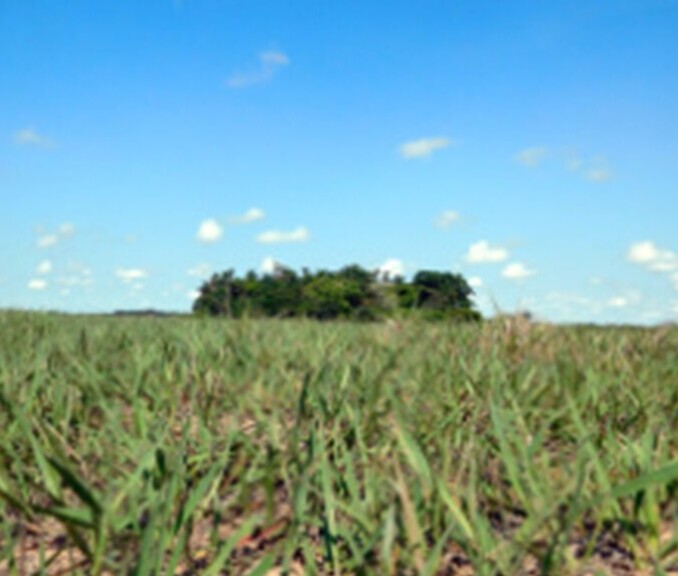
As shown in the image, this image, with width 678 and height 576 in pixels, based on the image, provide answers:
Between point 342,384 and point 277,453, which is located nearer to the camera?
point 277,453

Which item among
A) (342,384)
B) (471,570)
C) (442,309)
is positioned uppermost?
(442,309)

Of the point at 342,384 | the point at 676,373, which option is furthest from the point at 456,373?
the point at 676,373

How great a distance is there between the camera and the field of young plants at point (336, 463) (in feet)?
4.49

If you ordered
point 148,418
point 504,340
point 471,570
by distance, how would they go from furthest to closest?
1. point 504,340
2. point 148,418
3. point 471,570

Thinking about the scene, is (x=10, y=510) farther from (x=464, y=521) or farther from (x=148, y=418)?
(x=464, y=521)

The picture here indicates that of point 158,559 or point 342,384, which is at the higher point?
point 342,384

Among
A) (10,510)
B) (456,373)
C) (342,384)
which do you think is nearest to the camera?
(10,510)

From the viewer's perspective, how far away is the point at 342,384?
2.36 meters

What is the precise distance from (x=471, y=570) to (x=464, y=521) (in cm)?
8

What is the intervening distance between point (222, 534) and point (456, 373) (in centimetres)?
120

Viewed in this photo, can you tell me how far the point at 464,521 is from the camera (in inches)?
56.4

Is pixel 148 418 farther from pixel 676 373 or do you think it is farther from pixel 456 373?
pixel 676 373

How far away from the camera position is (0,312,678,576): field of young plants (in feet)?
4.49

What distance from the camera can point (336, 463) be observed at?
178 centimetres
